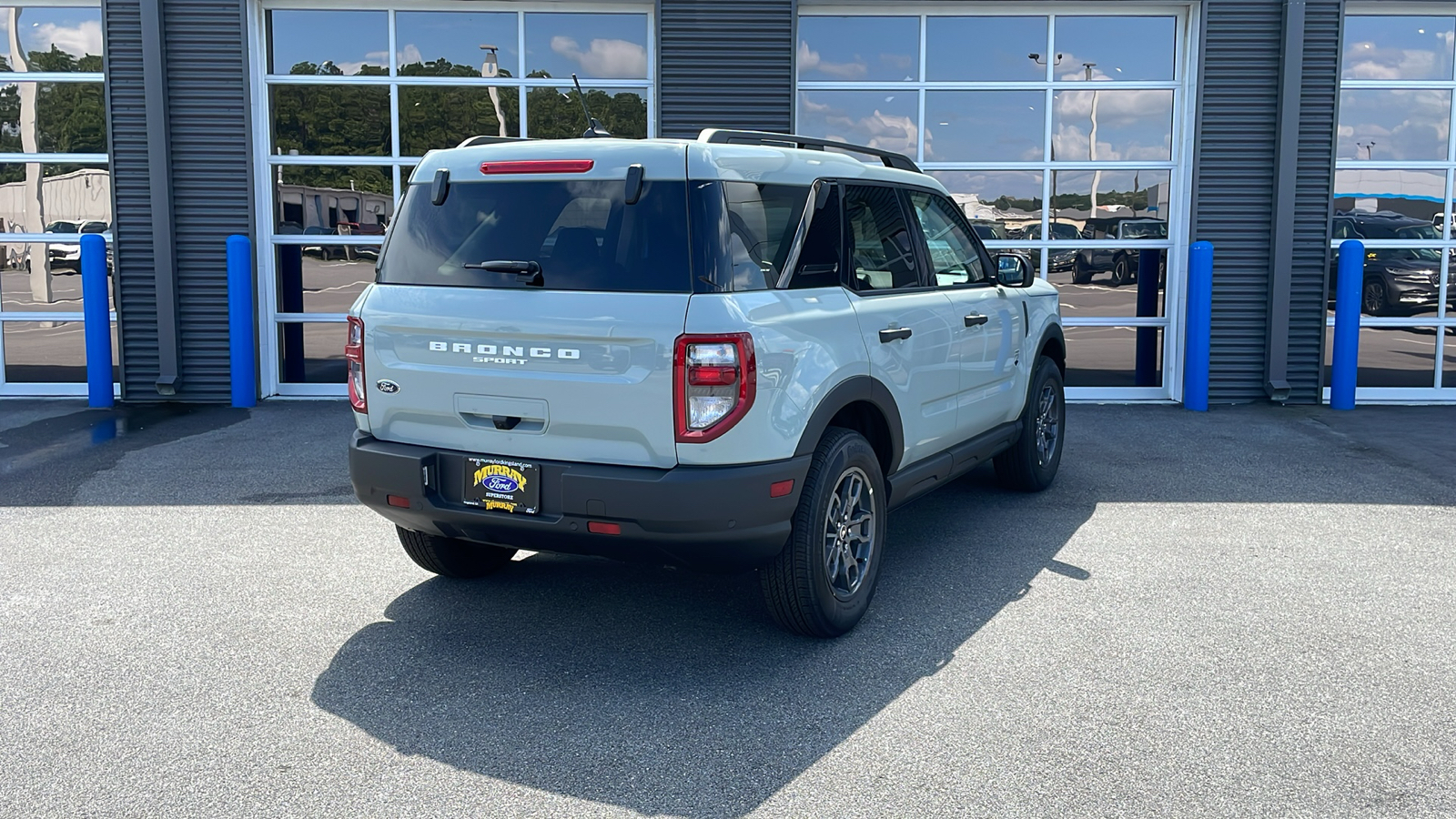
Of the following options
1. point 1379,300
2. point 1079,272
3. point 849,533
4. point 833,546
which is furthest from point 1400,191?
point 833,546

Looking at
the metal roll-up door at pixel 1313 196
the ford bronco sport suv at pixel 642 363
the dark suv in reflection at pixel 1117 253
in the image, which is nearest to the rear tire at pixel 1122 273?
the dark suv in reflection at pixel 1117 253

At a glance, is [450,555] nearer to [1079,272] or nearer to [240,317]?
[240,317]

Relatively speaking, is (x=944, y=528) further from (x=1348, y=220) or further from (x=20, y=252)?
(x=20, y=252)

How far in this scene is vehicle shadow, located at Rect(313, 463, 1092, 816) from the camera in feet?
11.6

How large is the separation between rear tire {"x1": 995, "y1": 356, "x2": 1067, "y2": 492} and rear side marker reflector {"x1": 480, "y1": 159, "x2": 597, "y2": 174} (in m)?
3.20

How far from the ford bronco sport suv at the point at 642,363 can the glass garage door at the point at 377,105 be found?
6.10m

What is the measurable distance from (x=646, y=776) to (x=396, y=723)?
2.84 ft

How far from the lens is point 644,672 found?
426cm

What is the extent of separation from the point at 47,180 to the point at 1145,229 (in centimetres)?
934

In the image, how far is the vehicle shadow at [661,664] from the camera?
3555 mm

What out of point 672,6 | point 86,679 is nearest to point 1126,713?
point 86,679

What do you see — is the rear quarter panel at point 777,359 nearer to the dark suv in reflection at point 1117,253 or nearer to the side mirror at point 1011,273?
the side mirror at point 1011,273

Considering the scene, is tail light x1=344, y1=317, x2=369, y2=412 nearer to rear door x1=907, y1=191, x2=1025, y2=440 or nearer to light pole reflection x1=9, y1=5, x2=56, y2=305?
rear door x1=907, y1=191, x2=1025, y2=440

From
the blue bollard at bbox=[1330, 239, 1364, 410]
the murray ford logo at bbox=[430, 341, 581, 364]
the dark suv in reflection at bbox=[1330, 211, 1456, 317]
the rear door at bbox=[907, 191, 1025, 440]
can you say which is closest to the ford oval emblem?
the murray ford logo at bbox=[430, 341, 581, 364]
